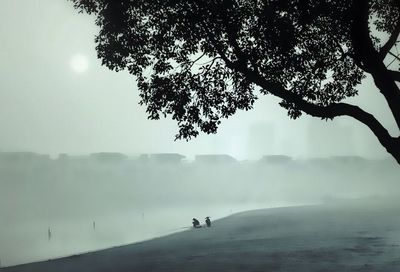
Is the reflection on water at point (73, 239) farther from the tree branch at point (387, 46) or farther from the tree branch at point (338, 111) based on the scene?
the tree branch at point (387, 46)

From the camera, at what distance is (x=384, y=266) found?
18.9 meters

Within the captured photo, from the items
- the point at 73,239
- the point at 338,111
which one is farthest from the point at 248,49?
the point at 73,239

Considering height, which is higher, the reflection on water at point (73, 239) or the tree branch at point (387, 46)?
the tree branch at point (387, 46)

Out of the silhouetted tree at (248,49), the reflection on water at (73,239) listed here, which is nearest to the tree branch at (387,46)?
the silhouetted tree at (248,49)

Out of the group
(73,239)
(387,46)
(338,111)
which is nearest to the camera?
(338,111)

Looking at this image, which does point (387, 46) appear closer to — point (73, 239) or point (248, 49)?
point (248, 49)

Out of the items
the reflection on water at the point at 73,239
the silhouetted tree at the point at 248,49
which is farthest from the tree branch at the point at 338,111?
the reflection on water at the point at 73,239

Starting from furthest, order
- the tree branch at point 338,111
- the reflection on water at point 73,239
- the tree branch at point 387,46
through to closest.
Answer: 1. the reflection on water at point 73,239
2. the tree branch at point 387,46
3. the tree branch at point 338,111

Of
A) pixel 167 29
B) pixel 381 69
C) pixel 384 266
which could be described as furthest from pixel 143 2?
pixel 384 266

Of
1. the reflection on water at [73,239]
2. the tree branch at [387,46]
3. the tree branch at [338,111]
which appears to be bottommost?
the reflection on water at [73,239]

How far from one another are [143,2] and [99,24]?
1742 millimetres

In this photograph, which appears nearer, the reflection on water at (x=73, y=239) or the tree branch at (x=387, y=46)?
the tree branch at (x=387, y=46)

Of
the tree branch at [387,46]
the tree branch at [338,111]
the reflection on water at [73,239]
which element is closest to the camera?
the tree branch at [338,111]

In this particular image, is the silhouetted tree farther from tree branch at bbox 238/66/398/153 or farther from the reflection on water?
the reflection on water
